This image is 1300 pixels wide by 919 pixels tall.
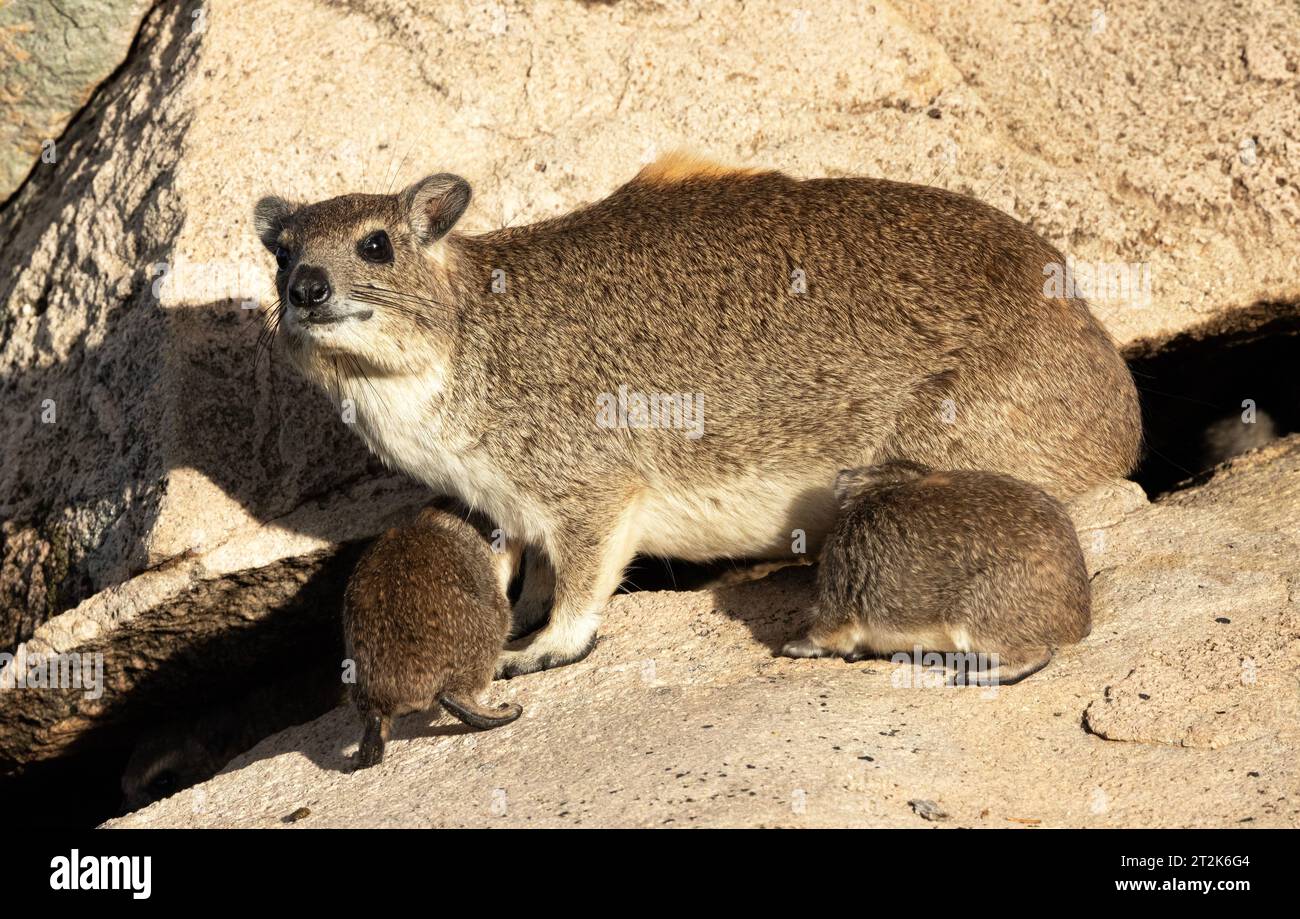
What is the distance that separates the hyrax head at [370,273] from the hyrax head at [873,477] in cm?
216

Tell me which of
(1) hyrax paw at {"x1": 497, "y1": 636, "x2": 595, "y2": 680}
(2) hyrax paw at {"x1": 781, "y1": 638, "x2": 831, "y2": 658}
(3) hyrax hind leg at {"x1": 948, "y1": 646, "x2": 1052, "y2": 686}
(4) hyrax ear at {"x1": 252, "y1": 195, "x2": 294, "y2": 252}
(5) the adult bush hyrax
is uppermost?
(4) hyrax ear at {"x1": 252, "y1": 195, "x2": 294, "y2": 252}

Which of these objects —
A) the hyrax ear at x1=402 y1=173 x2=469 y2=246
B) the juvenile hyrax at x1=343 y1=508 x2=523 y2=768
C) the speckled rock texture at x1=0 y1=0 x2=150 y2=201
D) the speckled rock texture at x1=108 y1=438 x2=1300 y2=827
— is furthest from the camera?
the speckled rock texture at x1=0 y1=0 x2=150 y2=201

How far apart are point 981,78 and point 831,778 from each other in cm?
561

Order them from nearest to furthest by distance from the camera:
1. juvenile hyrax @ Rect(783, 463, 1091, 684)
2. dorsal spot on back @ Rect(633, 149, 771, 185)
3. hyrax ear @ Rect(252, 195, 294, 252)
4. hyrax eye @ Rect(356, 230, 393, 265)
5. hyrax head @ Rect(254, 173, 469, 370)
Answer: juvenile hyrax @ Rect(783, 463, 1091, 684) < hyrax head @ Rect(254, 173, 469, 370) < hyrax eye @ Rect(356, 230, 393, 265) < hyrax ear @ Rect(252, 195, 294, 252) < dorsal spot on back @ Rect(633, 149, 771, 185)

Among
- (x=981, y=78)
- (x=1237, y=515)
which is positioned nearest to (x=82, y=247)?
(x=981, y=78)

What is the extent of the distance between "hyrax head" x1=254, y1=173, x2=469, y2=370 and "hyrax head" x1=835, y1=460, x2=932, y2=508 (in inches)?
85.2

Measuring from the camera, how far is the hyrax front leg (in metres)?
7.45

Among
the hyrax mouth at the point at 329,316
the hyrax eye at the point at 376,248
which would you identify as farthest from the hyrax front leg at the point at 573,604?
the hyrax eye at the point at 376,248

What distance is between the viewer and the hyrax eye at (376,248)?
7141mm

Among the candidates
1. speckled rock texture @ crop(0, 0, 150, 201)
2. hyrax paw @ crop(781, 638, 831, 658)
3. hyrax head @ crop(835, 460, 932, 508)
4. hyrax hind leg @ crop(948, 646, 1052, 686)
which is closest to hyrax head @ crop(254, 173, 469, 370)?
hyrax head @ crop(835, 460, 932, 508)

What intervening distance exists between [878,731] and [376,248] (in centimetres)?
339

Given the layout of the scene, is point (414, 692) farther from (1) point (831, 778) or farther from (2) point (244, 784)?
(1) point (831, 778)

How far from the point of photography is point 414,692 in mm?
6586

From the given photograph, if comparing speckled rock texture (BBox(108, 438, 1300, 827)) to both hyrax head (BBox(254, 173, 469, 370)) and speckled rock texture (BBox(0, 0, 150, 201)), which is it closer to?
hyrax head (BBox(254, 173, 469, 370))
